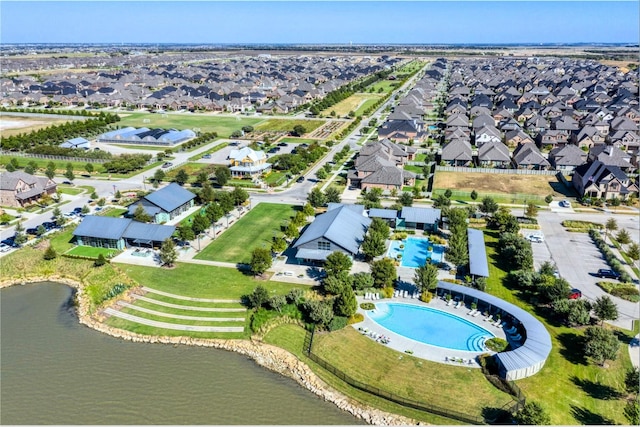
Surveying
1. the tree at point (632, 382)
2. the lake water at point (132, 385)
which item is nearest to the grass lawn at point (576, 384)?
the tree at point (632, 382)

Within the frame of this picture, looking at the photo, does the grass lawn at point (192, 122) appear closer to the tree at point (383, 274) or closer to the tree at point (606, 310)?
the tree at point (383, 274)

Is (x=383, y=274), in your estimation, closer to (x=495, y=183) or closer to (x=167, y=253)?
(x=167, y=253)

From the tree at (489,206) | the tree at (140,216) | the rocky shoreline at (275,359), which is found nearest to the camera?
the rocky shoreline at (275,359)

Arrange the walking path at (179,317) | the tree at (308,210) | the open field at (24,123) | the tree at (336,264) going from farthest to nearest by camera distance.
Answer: the open field at (24,123) < the tree at (308,210) < the tree at (336,264) < the walking path at (179,317)

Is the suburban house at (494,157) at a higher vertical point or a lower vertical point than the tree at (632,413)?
higher

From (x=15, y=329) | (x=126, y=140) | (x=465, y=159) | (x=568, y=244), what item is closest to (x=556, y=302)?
(x=568, y=244)

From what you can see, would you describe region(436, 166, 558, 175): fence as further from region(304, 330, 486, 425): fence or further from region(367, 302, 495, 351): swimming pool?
region(304, 330, 486, 425): fence

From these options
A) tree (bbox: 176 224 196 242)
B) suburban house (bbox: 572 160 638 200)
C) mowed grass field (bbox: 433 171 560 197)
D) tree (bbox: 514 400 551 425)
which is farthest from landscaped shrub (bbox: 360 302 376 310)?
suburban house (bbox: 572 160 638 200)

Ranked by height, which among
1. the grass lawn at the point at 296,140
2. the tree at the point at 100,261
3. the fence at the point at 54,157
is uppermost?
the grass lawn at the point at 296,140
